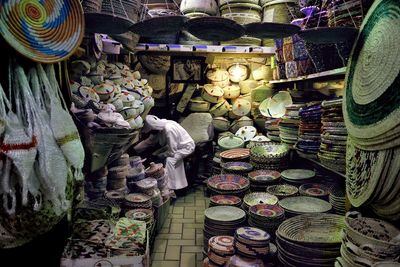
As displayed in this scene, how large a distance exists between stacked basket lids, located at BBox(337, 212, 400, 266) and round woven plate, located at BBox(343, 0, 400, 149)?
1.41 ft

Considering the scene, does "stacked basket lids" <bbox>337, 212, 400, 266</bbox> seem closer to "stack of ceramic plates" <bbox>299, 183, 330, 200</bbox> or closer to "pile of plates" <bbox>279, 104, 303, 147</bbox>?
"stack of ceramic plates" <bbox>299, 183, 330, 200</bbox>

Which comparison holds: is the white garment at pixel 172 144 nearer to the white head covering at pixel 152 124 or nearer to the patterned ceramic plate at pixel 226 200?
the white head covering at pixel 152 124

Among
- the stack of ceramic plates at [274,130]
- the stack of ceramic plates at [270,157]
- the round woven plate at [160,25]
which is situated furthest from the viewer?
the stack of ceramic plates at [274,130]

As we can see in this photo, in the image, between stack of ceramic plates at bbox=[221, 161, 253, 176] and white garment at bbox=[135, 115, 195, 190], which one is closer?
stack of ceramic plates at bbox=[221, 161, 253, 176]

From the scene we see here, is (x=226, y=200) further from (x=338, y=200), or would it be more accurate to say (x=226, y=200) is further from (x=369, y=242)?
(x=369, y=242)

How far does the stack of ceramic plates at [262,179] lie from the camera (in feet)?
11.8

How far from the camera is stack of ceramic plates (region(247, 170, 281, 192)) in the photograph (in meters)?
3.59

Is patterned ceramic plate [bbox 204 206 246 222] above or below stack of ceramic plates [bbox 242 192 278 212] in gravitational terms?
below

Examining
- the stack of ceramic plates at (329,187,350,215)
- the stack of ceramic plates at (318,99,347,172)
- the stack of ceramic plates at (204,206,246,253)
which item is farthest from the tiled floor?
the stack of ceramic plates at (318,99,347,172)

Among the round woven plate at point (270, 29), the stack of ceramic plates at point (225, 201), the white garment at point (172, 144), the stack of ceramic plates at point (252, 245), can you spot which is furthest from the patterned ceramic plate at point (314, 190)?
the white garment at point (172, 144)

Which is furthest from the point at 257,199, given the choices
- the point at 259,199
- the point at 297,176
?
the point at 297,176

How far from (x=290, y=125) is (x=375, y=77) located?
79.7 inches

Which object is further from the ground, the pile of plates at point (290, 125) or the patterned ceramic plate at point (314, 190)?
the pile of plates at point (290, 125)

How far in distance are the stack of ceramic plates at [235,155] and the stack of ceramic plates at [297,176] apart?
83 centimetres
